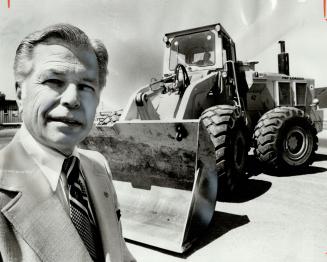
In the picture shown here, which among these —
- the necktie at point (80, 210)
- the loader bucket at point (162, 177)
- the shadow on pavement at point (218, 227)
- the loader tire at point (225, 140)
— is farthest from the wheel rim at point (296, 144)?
the necktie at point (80, 210)

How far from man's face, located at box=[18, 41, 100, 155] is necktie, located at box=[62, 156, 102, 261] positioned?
3.8 inches

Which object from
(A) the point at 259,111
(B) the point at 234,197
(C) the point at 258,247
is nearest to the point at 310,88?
(A) the point at 259,111

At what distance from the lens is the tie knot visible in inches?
40.8

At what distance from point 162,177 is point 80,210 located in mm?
2882

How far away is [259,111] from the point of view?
7105 millimetres

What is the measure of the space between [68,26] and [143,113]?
Answer: 13.3 feet

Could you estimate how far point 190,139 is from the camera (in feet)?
11.4

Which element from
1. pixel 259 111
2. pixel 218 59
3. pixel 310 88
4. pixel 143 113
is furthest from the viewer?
pixel 310 88

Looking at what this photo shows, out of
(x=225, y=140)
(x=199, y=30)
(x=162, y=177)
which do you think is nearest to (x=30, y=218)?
(x=162, y=177)

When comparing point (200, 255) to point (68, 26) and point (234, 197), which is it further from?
point (68, 26)

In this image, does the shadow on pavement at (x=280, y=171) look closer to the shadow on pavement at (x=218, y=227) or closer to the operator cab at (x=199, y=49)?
the operator cab at (x=199, y=49)

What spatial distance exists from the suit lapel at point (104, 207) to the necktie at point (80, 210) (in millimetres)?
38

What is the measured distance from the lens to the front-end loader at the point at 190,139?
3.35 meters

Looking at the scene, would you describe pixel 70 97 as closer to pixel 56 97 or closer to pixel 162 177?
pixel 56 97
